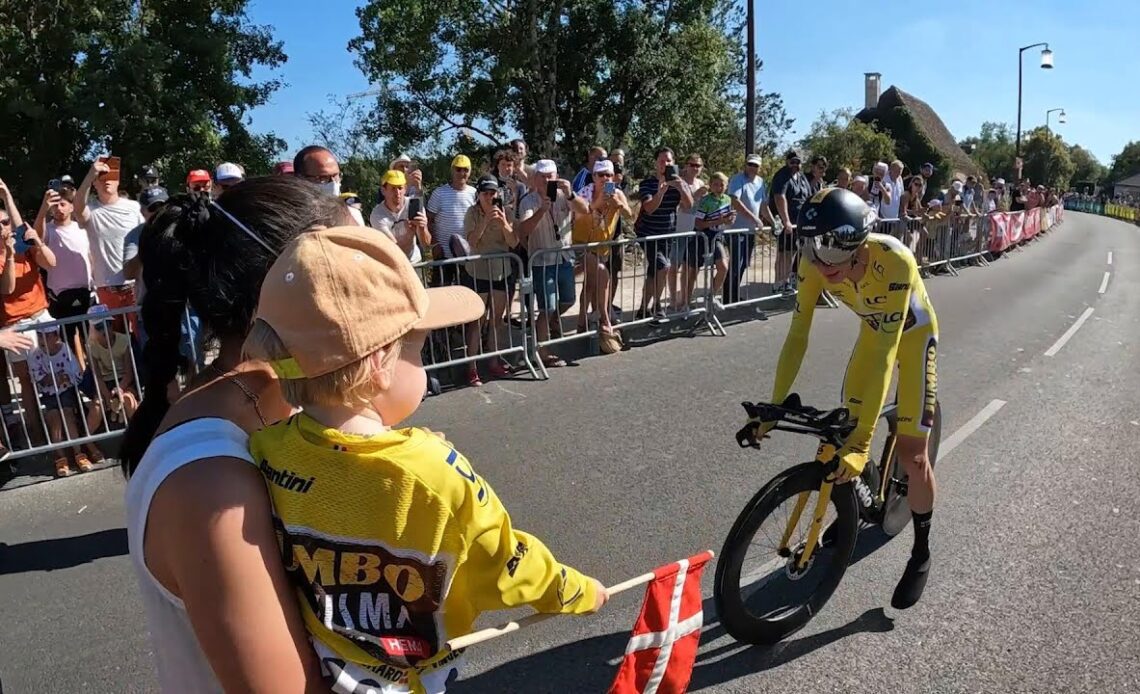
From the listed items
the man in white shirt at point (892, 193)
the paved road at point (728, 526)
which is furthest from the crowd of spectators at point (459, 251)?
the man in white shirt at point (892, 193)

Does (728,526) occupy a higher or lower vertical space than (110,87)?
lower

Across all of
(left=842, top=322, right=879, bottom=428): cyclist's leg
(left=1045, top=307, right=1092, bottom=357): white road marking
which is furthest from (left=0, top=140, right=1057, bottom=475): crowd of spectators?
(left=1045, top=307, right=1092, bottom=357): white road marking

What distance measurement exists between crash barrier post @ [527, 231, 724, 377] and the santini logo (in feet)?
21.4

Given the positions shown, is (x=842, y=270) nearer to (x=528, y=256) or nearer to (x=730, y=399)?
(x=730, y=399)

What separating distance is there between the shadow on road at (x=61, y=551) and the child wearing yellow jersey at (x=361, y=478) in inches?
153

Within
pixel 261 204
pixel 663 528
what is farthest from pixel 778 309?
pixel 261 204

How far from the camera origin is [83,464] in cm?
566

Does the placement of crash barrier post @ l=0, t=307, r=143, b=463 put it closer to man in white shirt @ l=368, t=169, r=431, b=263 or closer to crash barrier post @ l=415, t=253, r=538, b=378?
man in white shirt @ l=368, t=169, r=431, b=263

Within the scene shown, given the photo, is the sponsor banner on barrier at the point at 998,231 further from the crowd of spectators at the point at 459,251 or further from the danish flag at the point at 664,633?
the danish flag at the point at 664,633

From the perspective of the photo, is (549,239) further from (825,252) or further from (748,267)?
(825,252)

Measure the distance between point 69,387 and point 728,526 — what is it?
194 inches

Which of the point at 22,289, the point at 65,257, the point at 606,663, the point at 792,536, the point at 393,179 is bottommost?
the point at 606,663

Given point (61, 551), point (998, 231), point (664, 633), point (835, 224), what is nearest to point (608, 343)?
point (835, 224)

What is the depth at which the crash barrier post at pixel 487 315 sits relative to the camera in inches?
293
